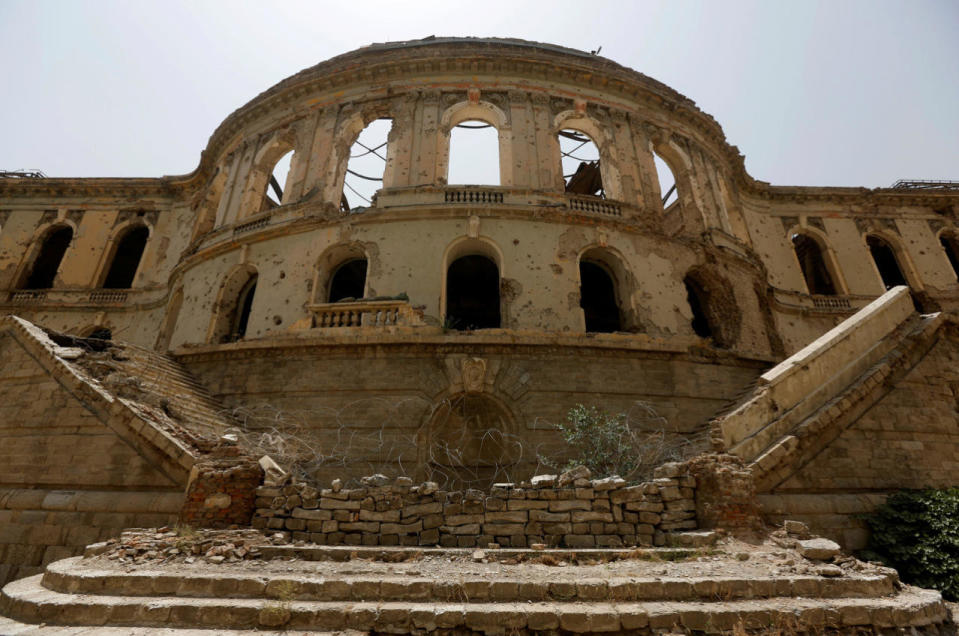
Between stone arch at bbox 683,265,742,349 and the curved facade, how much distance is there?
6 centimetres

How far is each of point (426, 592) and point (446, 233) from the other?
32.2 feet

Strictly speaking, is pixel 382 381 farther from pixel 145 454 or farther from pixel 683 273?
pixel 683 273

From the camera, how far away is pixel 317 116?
16031mm

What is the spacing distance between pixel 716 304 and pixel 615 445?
822 centimetres

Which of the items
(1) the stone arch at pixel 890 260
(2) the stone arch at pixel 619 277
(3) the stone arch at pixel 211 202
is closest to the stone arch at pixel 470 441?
(2) the stone arch at pixel 619 277

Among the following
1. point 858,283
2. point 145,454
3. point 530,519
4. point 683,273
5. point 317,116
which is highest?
point 317,116

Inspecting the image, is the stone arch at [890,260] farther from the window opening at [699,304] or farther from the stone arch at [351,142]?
the stone arch at [351,142]

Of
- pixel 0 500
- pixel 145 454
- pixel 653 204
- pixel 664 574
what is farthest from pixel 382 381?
pixel 653 204

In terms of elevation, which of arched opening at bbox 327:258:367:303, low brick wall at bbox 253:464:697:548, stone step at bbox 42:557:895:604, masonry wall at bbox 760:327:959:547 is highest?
arched opening at bbox 327:258:367:303

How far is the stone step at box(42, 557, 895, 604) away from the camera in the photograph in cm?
390

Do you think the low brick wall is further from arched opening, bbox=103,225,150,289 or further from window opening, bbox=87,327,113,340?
arched opening, bbox=103,225,150,289

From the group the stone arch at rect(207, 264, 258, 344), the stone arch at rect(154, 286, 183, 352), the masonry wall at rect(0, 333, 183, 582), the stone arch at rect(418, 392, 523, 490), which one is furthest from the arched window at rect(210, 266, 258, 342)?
the stone arch at rect(418, 392, 523, 490)

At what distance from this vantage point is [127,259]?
70.0 feet


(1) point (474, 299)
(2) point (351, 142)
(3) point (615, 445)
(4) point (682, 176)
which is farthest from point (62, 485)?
(4) point (682, 176)
